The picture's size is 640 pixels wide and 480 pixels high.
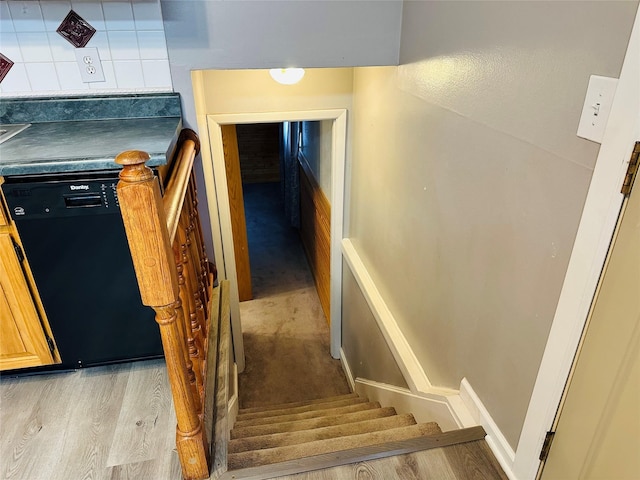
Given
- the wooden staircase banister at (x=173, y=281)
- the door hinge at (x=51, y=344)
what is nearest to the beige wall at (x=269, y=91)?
the wooden staircase banister at (x=173, y=281)

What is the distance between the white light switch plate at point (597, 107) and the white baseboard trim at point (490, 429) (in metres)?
1.01

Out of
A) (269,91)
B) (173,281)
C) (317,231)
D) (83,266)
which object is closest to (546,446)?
(173,281)

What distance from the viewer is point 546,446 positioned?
1.29 meters

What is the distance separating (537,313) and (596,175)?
0.43 m

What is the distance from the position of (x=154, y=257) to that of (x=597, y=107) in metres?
1.02

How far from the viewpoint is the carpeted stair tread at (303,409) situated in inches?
109

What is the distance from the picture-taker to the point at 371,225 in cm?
277

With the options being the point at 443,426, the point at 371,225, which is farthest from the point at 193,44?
the point at 443,426

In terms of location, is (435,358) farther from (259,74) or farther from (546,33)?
(259,74)

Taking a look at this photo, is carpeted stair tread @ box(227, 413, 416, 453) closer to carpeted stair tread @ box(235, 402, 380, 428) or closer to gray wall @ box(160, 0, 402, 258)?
carpeted stair tread @ box(235, 402, 380, 428)

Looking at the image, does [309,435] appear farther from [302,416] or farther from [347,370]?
[347,370]

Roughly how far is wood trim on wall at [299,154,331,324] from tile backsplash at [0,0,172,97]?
2172mm

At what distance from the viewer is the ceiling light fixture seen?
266 cm

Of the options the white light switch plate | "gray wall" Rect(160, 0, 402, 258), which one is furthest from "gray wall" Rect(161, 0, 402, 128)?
the white light switch plate
